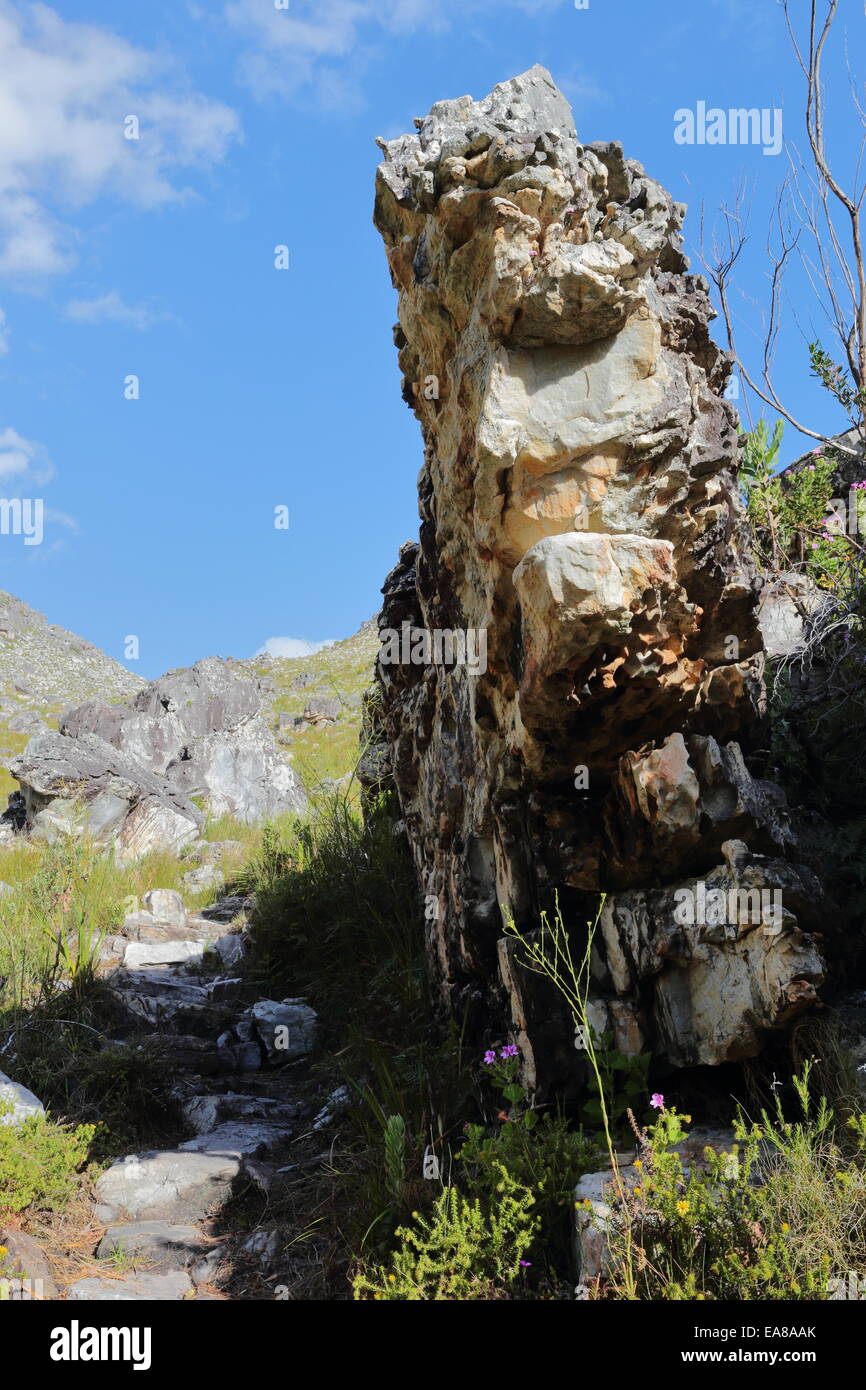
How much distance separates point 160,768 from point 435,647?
49.6 ft

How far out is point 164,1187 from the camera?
13.8 ft

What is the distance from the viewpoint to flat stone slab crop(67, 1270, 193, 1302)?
10.9ft


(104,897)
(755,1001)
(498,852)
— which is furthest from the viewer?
(104,897)

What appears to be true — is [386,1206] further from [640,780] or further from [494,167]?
[494,167]

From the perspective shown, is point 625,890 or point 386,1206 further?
point 625,890

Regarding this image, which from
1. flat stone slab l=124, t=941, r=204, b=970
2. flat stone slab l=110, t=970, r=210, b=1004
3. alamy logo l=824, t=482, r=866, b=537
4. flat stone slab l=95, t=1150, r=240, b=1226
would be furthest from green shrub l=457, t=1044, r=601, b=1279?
flat stone slab l=124, t=941, r=204, b=970

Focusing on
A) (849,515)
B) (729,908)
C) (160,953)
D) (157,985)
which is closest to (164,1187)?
(157,985)

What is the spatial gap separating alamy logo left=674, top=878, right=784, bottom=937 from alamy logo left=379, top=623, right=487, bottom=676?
4.63 ft

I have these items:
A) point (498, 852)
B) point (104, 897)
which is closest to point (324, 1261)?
point (498, 852)

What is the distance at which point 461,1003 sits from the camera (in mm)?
4738
